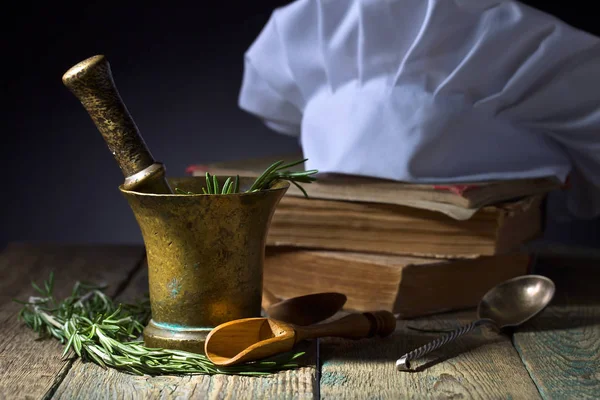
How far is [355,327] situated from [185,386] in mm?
194

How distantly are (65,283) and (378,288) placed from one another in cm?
44

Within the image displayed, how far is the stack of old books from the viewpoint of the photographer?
920mm

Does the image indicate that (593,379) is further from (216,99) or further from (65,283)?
(216,99)

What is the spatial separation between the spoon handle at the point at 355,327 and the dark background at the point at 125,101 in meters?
0.68

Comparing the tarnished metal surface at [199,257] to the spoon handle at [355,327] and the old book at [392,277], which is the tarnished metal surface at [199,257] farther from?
the old book at [392,277]

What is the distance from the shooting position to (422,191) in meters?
0.92

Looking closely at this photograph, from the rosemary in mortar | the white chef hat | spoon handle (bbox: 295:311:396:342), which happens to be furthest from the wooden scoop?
the white chef hat

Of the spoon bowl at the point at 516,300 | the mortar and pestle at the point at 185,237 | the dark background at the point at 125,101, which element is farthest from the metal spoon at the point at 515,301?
the dark background at the point at 125,101

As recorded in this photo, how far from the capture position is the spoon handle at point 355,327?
30.2 inches

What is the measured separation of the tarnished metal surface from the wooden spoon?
7cm

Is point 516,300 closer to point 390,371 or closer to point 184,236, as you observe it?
point 390,371

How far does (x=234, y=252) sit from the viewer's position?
2.44 ft

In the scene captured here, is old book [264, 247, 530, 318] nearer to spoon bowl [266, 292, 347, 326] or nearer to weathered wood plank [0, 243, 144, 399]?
spoon bowl [266, 292, 347, 326]

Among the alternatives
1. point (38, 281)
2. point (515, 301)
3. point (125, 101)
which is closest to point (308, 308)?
point (515, 301)
